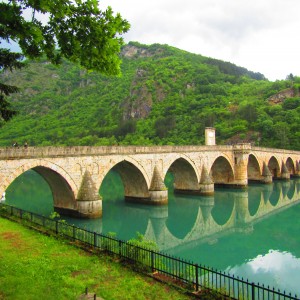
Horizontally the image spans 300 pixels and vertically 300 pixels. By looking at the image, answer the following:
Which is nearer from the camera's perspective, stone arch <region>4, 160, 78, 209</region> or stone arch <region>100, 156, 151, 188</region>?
stone arch <region>4, 160, 78, 209</region>

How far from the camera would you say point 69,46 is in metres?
8.21

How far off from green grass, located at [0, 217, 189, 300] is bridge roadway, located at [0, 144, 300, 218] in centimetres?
1028

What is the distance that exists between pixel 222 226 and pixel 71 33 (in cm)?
2461

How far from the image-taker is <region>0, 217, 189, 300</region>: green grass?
935 centimetres

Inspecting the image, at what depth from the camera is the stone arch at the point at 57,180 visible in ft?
77.5

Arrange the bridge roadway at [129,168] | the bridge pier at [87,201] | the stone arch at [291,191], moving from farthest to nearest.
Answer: the stone arch at [291,191] < the bridge pier at [87,201] < the bridge roadway at [129,168]

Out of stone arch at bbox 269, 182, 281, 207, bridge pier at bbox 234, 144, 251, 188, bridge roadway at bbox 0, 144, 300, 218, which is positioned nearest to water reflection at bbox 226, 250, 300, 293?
bridge roadway at bbox 0, 144, 300, 218

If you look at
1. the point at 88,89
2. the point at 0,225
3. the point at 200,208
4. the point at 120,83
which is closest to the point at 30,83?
the point at 88,89

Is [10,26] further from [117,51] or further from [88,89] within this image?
[88,89]

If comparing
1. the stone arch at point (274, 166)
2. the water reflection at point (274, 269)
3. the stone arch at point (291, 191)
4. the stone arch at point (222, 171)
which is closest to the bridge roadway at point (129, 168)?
the stone arch at point (222, 171)

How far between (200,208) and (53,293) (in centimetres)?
2803

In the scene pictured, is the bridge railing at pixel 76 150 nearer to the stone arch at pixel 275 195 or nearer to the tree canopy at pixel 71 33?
the stone arch at pixel 275 195

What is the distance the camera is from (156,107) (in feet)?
378

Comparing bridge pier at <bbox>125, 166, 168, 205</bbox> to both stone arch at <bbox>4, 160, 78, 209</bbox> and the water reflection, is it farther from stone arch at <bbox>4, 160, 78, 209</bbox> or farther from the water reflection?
the water reflection
